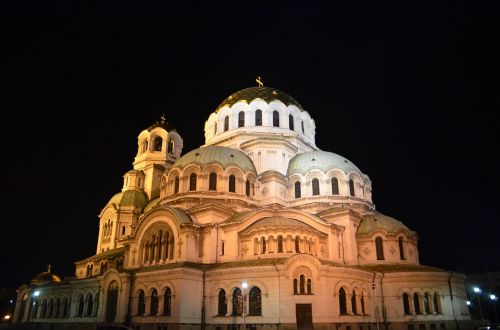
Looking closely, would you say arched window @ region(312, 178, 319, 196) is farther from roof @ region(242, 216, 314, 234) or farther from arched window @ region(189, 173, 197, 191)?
arched window @ region(189, 173, 197, 191)

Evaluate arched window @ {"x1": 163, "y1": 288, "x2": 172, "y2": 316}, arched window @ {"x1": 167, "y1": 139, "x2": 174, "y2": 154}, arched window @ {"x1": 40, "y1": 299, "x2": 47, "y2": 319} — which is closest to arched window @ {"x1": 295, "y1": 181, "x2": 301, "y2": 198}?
arched window @ {"x1": 163, "y1": 288, "x2": 172, "y2": 316}

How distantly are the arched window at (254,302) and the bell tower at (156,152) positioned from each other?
72.0ft

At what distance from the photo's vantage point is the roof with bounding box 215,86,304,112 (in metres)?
42.2

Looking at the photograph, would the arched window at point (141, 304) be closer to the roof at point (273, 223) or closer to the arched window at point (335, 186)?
the roof at point (273, 223)

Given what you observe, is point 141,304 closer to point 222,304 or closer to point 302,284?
point 222,304

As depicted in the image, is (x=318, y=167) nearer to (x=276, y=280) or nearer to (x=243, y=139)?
(x=243, y=139)

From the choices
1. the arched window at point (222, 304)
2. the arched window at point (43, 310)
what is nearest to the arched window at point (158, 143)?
the arched window at point (43, 310)

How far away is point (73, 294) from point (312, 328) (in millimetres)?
22105

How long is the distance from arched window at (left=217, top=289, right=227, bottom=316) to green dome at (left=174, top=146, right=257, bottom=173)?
10.8 metres

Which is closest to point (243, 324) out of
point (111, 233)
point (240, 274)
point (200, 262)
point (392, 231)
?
point (240, 274)

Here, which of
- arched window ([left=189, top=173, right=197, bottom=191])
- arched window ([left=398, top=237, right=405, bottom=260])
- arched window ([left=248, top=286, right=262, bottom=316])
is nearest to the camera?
arched window ([left=248, top=286, right=262, bottom=316])

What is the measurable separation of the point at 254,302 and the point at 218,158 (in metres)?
13.0

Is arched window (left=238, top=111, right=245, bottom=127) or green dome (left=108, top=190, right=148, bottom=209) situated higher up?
arched window (left=238, top=111, right=245, bottom=127)

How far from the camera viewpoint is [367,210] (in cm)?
3534
